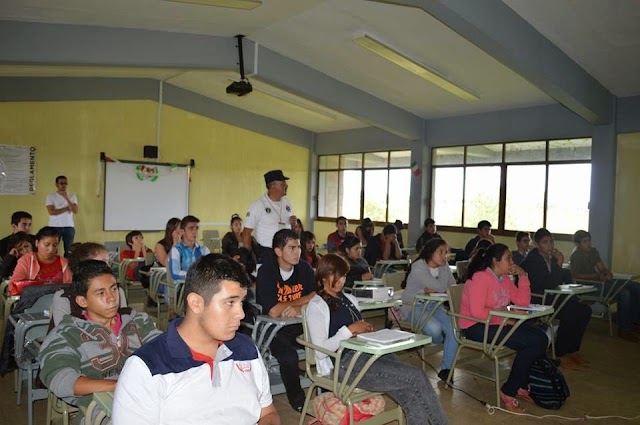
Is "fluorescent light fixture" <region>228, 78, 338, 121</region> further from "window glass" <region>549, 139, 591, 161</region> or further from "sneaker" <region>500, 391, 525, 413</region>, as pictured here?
"sneaker" <region>500, 391, 525, 413</region>

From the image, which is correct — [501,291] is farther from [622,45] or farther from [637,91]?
[637,91]

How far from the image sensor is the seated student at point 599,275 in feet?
20.4

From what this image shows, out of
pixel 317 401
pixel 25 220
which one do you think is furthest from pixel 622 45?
pixel 25 220

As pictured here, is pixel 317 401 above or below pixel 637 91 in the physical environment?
below

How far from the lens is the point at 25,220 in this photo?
6336 mm

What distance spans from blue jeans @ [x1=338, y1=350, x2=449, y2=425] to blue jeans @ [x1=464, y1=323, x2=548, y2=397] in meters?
1.18

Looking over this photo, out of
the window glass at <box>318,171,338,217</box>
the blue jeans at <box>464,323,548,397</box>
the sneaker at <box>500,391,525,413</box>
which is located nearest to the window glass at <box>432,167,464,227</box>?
the window glass at <box>318,171,338,217</box>

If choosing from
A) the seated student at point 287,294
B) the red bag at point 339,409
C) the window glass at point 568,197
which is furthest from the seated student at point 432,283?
the window glass at point 568,197

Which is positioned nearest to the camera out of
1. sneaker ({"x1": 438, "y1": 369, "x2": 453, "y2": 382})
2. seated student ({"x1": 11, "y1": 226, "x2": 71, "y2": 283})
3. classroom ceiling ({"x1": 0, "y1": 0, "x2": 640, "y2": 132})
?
seated student ({"x1": 11, "y1": 226, "x2": 71, "y2": 283})

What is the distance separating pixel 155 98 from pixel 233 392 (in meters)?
10.3

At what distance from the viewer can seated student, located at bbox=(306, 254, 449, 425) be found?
9.39ft

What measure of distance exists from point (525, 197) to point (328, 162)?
18.2 ft

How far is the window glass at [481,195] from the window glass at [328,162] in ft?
13.0

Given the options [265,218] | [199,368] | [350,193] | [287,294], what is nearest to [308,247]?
[265,218]
